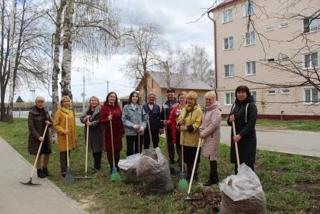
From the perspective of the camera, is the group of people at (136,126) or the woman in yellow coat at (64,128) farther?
the woman in yellow coat at (64,128)

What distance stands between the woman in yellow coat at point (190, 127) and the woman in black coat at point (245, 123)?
999mm

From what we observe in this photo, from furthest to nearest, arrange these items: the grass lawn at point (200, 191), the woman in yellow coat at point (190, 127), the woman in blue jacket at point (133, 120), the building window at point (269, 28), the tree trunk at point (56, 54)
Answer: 1. the building window at point (269, 28)
2. the tree trunk at point (56, 54)
3. the woman in blue jacket at point (133, 120)
4. the woman in yellow coat at point (190, 127)
5. the grass lawn at point (200, 191)

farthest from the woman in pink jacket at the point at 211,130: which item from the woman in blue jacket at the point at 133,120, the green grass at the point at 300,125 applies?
the green grass at the point at 300,125

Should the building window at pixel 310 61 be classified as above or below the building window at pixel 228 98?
above

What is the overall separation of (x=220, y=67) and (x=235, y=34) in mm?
3435

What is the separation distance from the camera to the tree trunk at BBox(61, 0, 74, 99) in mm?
14852

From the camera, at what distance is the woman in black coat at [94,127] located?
31.3 feet

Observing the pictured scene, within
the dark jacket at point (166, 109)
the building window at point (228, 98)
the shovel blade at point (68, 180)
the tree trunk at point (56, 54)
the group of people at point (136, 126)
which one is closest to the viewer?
the group of people at point (136, 126)

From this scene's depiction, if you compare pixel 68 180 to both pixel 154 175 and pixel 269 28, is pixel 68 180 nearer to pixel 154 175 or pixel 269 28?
pixel 154 175

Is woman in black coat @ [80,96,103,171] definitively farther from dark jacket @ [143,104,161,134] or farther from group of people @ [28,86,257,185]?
dark jacket @ [143,104,161,134]

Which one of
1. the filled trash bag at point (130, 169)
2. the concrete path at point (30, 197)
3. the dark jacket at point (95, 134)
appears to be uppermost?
the dark jacket at point (95, 134)

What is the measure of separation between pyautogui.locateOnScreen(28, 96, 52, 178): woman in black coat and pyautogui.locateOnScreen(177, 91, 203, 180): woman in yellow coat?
310 cm

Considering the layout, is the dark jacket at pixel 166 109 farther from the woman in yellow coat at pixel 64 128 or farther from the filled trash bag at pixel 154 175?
the filled trash bag at pixel 154 175

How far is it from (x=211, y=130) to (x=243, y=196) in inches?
99.0
